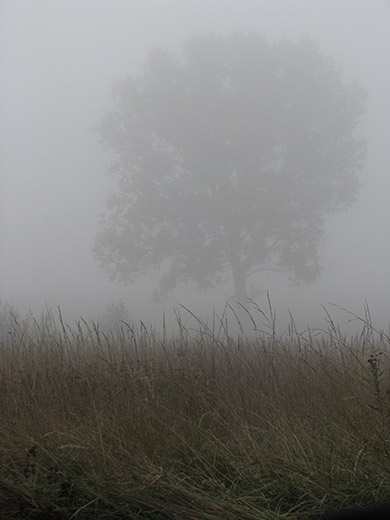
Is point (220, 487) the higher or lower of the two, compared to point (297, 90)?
lower

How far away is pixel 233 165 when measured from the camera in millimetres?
14312

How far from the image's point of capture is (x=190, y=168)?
1424 cm

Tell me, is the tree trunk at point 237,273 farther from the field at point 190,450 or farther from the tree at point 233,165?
the field at point 190,450

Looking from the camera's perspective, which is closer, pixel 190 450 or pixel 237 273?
pixel 190 450

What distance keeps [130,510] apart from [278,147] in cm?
1396

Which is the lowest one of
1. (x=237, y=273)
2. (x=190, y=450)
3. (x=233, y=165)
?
Answer: (x=190, y=450)

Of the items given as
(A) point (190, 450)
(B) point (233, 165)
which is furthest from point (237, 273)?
(A) point (190, 450)

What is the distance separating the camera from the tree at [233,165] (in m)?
13.9

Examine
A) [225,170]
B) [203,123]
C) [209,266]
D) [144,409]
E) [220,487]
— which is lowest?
[220,487]

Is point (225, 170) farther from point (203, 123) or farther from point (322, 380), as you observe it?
point (322, 380)

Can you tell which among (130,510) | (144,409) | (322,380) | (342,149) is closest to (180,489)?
(130,510)

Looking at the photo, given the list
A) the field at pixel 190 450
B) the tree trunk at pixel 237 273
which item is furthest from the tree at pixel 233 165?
the field at pixel 190 450

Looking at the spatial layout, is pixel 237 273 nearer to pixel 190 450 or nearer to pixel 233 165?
pixel 233 165

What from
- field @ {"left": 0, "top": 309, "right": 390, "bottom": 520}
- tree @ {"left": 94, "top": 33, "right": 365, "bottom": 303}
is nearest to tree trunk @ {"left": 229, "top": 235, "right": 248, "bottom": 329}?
tree @ {"left": 94, "top": 33, "right": 365, "bottom": 303}
